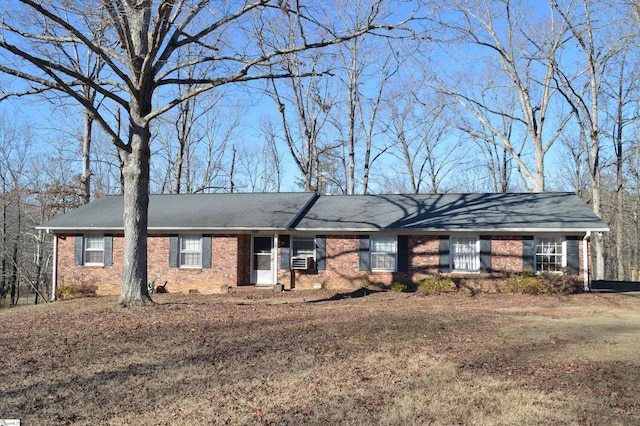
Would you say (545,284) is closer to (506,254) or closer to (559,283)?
(559,283)

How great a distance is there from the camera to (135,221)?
41.0 ft

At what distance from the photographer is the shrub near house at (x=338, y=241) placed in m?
17.4

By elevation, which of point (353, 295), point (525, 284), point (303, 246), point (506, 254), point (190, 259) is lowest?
point (353, 295)

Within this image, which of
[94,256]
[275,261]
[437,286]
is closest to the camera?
[437,286]

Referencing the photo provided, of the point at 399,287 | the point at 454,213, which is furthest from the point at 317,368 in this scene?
the point at 454,213

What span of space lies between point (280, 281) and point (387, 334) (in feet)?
33.5

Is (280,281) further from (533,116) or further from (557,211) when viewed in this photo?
(533,116)

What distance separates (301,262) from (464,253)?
19.5 feet

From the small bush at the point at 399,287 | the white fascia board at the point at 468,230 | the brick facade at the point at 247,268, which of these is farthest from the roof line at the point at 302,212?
the small bush at the point at 399,287

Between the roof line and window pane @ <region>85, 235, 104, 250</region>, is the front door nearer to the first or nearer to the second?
the roof line

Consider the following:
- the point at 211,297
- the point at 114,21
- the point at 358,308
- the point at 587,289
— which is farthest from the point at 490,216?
the point at 114,21

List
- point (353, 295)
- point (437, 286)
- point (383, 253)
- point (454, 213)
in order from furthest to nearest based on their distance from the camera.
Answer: point (454, 213)
point (383, 253)
point (437, 286)
point (353, 295)

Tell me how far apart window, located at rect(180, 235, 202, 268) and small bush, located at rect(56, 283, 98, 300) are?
12.7 feet

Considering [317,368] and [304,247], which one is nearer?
[317,368]
